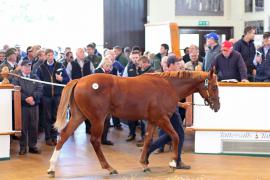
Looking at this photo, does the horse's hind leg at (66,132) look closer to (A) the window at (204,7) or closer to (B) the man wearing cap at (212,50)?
(B) the man wearing cap at (212,50)

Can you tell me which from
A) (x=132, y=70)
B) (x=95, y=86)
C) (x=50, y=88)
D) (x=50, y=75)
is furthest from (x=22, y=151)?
(x=132, y=70)

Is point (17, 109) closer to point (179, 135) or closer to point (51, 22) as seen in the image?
point (179, 135)

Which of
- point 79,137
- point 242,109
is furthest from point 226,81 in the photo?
point 79,137

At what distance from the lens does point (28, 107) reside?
8531 millimetres

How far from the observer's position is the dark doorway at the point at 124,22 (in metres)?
16.6

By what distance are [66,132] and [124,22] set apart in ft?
33.8

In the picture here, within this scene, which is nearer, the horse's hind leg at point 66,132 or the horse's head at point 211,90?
the horse's hind leg at point 66,132

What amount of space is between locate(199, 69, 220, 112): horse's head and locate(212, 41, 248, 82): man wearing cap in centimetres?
107

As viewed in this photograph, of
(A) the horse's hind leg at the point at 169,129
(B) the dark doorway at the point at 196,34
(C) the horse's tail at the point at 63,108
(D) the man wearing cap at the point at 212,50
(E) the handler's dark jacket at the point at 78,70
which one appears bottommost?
(A) the horse's hind leg at the point at 169,129

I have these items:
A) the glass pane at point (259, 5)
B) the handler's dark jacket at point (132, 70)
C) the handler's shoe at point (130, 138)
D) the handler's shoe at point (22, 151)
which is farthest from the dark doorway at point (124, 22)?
the handler's shoe at point (22, 151)

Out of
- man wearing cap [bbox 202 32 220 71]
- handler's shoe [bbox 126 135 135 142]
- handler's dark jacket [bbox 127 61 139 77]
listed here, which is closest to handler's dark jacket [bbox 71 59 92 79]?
handler's dark jacket [bbox 127 61 139 77]

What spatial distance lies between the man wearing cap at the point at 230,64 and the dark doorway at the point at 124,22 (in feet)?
27.0

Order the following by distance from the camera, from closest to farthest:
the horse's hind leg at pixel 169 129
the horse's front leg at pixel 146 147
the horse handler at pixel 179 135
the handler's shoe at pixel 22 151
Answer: the horse's hind leg at pixel 169 129
the horse's front leg at pixel 146 147
the horse handler at pixel 179 135
the handler's shoe at pixel 22 151

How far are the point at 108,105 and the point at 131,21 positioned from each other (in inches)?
400
